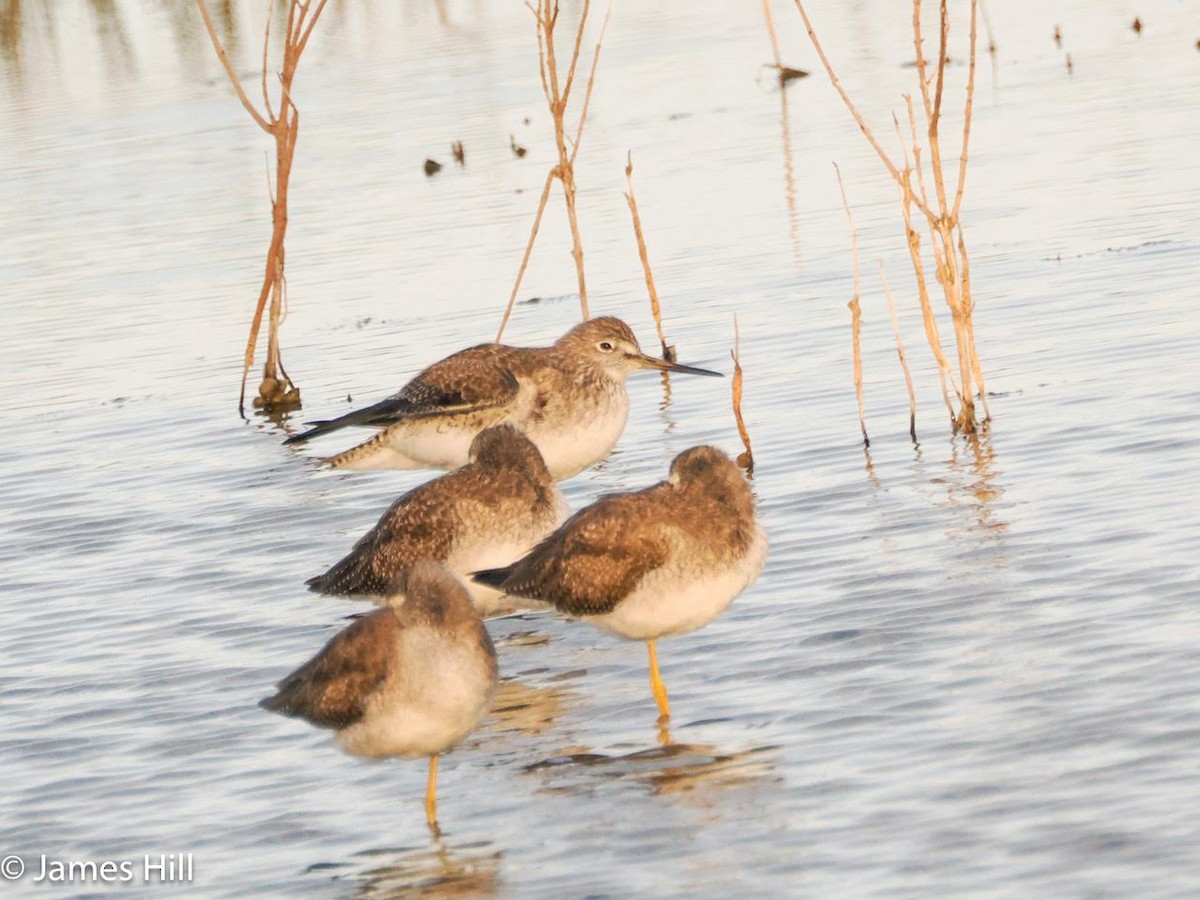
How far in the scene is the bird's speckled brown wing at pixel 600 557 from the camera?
8.23m

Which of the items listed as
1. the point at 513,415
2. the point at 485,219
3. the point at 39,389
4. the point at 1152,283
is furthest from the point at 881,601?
the point at 485,219

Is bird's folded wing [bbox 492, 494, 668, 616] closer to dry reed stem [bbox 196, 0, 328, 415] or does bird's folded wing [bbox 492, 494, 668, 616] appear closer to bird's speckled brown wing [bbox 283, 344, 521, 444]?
bird's speckled brown wing [bbox 283, 344, 521, 444]

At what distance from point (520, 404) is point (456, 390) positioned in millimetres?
372

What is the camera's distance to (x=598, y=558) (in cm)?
831

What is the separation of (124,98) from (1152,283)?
24112 mm

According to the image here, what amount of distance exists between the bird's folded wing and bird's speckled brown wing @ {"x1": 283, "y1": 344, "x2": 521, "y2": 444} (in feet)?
11.0

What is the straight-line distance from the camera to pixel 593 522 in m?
8.43

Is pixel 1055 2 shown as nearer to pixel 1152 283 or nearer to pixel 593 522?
pixel 1152 283

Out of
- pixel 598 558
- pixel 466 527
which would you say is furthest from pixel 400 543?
pixel 598 558

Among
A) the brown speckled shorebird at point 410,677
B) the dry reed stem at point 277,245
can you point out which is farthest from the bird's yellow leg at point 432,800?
the dry reed stem at point 277,245

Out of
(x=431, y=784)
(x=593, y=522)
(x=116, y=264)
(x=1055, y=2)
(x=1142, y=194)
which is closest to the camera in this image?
(x=431, y=784)

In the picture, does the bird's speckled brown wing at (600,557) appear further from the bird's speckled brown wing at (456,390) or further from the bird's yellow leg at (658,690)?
the bird's speckled brown wing at (456,390)

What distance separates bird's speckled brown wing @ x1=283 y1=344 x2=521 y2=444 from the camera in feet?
39.0

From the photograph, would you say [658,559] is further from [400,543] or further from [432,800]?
[400,543]
